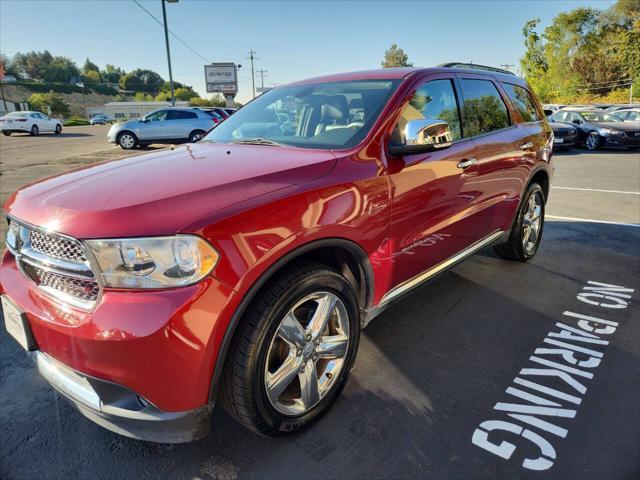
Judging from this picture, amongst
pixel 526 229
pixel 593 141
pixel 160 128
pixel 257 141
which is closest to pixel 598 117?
pixel 593 141

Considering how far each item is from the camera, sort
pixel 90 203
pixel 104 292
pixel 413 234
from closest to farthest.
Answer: pixel 104 292 → pixel 90 203 → pixel 413 234

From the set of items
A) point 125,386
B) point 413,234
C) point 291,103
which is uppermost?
point 291,103

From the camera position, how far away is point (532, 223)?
4.53 metres

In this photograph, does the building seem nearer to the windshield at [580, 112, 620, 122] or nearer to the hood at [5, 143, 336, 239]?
the windshield at [580, 112, 620, 122]

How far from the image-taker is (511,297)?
3.78m

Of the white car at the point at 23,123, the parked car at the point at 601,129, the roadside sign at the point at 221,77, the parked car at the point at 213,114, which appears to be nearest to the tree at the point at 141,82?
the roadside sign at the point at 221,77

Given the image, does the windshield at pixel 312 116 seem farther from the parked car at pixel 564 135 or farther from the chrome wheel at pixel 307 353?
the parked car at pixel 564 135

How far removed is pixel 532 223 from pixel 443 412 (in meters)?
2.87

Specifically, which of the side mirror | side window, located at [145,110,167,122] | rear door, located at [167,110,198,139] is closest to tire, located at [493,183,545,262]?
the side mirror

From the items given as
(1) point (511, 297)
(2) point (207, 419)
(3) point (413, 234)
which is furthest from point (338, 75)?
(2) point (207, 419)

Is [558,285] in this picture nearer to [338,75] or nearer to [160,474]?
[338,75]

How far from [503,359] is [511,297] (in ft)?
3.50

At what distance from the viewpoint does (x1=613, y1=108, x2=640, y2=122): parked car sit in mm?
15975

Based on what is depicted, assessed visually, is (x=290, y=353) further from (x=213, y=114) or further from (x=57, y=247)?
(x=213, y=114)
